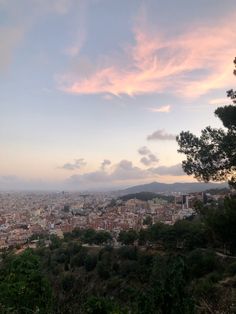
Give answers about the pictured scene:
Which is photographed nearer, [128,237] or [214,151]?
[214,151]

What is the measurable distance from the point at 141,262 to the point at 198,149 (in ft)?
58.4

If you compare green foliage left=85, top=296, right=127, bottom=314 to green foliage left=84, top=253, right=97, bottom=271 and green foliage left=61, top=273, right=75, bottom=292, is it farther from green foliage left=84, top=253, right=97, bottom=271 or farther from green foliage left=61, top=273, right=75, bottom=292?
green foliage left=84, top=253, right=97, bottom=271

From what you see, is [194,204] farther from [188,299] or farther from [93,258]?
[93,258]

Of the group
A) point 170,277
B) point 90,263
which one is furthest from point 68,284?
point 90,263

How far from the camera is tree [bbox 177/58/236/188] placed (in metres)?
9.75

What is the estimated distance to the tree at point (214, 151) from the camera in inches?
384

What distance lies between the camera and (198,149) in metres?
10.4

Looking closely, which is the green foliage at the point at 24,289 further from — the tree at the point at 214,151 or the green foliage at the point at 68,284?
the tree at the point at 214,151

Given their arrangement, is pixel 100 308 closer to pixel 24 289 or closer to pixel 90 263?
pixel 24 289

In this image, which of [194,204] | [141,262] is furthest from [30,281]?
[141,262]

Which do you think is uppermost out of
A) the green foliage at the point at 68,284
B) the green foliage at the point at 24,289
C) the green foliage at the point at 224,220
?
the green foliage at the point at 224,220

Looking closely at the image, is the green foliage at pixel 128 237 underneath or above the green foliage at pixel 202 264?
underneath

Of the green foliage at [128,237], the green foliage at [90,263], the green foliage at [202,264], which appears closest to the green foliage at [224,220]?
the green foliage at [202,264]

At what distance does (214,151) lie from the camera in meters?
10.1
